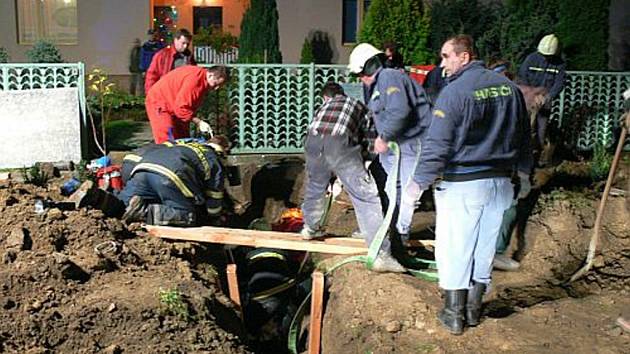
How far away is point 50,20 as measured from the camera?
1734 cm

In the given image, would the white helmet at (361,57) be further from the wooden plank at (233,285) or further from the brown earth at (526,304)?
the wooden plank at (233,285)

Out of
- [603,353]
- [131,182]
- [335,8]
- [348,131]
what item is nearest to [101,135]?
[131,182]

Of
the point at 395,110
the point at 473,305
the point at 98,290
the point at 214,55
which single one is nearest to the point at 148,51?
the point at 214,55

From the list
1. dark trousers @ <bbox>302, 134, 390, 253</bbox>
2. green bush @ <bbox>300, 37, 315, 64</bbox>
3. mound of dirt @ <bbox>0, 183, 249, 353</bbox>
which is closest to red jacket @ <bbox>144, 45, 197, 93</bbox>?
mound of dirt @ <bbox>0, 183, 249, 353</bbox>

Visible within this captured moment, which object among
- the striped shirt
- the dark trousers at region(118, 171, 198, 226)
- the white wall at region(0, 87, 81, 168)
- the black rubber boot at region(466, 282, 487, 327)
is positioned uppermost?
the striped shirt

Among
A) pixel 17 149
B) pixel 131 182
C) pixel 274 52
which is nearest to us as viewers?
pixel 131 182

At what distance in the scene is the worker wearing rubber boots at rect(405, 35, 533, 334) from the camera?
17.2 feet

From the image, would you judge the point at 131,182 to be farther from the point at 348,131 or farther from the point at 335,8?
the point at 335,8

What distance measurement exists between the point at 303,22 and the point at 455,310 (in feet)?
40.1

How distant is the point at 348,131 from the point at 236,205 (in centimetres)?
312

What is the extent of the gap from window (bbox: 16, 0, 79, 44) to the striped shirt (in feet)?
37.8

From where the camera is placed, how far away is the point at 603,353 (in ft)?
17.7

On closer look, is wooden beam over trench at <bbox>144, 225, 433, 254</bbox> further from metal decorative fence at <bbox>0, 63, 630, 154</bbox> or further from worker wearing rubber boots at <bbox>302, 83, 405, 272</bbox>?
metal decorative fence at <bbox>0, 63, 630, 154</bbox>

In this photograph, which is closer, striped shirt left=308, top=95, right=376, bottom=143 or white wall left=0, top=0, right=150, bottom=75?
striped shirt left=308, top=95, right=376, bottom=143
